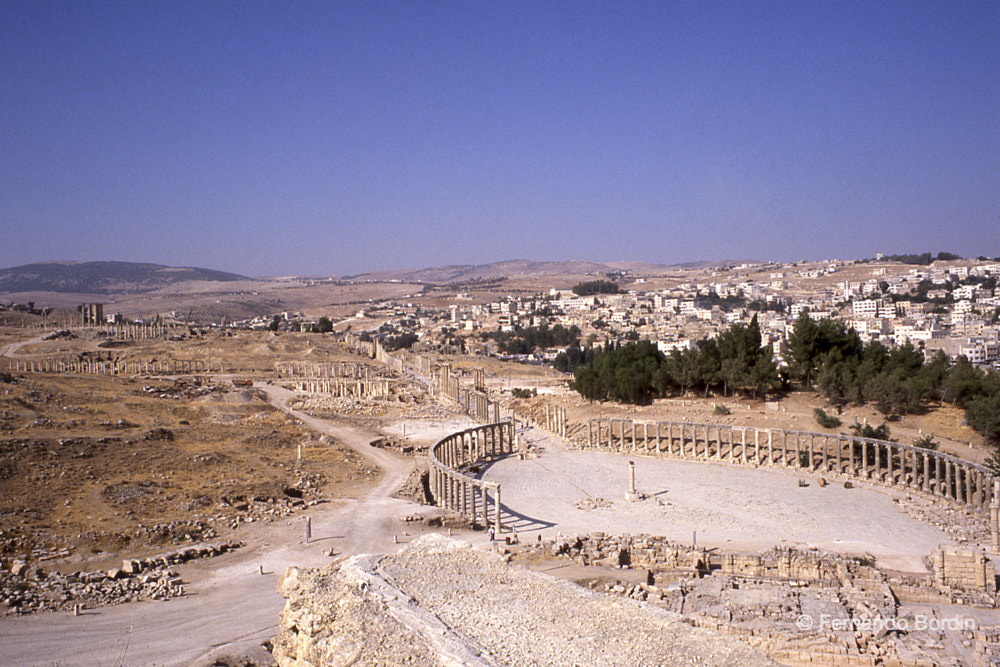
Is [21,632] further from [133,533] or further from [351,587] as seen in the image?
[351,587]

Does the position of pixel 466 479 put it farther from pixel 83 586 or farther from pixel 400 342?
pixel 400 342

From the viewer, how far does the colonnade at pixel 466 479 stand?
23.8 meters

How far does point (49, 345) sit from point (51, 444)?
55995mm


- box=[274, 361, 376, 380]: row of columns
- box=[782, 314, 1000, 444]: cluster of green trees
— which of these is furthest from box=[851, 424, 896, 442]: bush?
box=[274, 361, 376, 380]: row of columns

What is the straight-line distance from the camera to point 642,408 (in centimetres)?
4350

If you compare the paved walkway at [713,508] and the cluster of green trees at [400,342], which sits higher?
the paved walkway at [713,508]

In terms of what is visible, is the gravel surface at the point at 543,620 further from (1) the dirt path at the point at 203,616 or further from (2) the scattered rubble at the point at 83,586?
(2) the scattered rubble at the point at 83,586

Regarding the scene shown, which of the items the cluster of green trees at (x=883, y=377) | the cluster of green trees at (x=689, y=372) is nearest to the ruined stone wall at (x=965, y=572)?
the cluster of green trees at (x=883, y=377)

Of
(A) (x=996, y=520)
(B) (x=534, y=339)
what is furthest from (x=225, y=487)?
(B) (x=534, y=339)

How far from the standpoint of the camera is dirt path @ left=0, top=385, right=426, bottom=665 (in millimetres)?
14359

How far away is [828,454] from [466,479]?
16.9 m

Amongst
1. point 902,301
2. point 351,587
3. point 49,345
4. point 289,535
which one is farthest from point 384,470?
point 902,301

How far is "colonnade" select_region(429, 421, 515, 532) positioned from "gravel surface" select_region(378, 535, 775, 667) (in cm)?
993

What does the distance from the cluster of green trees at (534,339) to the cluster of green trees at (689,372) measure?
153 ft
